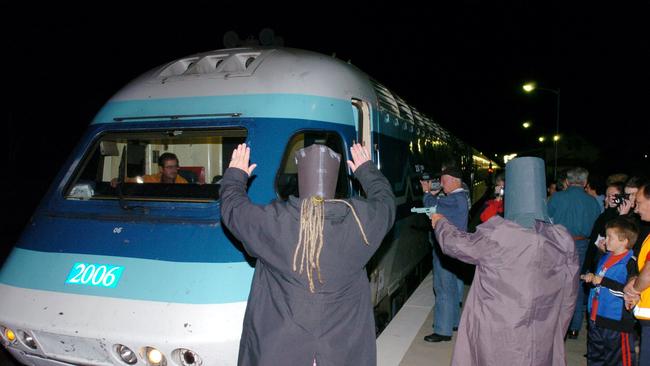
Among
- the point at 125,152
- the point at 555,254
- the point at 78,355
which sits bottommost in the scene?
the point at 78,355

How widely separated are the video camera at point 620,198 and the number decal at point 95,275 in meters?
4.77

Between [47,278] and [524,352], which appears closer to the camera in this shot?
[524,352]

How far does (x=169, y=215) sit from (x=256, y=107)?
113 centimetres

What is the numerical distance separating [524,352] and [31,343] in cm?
333

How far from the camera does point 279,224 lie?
8.44ft

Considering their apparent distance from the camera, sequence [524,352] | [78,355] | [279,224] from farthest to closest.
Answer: [78,355]
[524,352]
[279,224]

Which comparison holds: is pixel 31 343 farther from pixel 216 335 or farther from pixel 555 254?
pixel 555 254


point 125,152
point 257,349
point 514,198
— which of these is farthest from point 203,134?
point 514,198

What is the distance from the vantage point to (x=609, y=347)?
13.5ft

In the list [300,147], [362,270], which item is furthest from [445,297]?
[362,270]

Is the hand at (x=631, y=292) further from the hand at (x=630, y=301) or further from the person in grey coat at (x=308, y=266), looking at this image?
the person in grey coat at (x=308, y=266)

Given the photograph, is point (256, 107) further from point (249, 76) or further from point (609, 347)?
point (609, 347)

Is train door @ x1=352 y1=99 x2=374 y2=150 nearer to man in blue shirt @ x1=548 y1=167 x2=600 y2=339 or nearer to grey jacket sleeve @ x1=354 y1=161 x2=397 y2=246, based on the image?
grey jacket sleeve @ x1=354 y1=161 x2=397 y2=246

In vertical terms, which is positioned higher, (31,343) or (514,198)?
(514,198)
